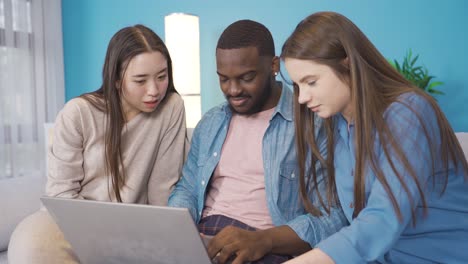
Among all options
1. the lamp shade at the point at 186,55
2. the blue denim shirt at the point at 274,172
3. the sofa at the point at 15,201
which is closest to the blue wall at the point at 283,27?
the lamp shade at the point at 186,55

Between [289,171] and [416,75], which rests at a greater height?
[416,75]

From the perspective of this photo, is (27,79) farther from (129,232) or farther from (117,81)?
(129,232)

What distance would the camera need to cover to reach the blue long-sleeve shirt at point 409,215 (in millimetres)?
818

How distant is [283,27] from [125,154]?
182 cm

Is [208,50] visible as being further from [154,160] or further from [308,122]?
[308,122]

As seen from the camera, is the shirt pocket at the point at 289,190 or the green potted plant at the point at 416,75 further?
the green potted plant at the point at 416,75

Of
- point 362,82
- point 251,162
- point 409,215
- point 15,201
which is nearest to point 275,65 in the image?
point 251,162

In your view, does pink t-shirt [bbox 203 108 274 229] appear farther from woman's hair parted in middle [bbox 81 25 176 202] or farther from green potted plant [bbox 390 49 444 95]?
green potted plant [bbox 390 49 444 95]

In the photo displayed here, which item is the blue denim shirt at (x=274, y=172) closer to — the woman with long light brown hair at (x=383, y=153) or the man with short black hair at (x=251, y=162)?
the man with short black hair at (x=251, y=162)

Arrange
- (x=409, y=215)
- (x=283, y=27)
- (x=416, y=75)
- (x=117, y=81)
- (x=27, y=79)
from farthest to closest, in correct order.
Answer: (x=27, y=79), (x=283, y=27), (x=416, y=75), (x=117, y=81), (x=409, y=215)

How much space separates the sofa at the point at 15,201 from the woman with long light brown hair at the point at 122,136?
0.26 m

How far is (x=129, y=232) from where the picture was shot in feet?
3.02

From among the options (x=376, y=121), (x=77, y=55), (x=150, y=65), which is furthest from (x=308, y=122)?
(x=77, y=55)

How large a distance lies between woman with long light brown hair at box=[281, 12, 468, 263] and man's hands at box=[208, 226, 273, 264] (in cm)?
20
